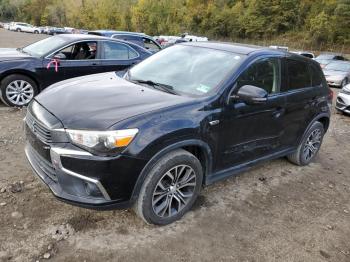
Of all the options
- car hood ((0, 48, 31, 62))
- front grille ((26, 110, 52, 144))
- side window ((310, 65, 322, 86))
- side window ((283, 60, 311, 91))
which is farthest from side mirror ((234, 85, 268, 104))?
car hood ((0, 48, 31, 62))

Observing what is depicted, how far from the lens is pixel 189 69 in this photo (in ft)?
13.2

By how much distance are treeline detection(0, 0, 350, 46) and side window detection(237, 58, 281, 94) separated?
6054 centimetres

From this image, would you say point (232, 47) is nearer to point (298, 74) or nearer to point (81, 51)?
point (298, 74)

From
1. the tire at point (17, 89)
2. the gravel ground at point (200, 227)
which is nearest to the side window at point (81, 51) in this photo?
the tire at point (17, 89)

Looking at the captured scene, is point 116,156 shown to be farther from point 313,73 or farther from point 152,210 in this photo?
point 313,73

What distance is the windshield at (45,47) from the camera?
7.05m

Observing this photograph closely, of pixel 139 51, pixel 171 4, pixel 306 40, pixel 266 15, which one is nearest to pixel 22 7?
pixel 171 4

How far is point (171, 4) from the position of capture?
79.8 metres

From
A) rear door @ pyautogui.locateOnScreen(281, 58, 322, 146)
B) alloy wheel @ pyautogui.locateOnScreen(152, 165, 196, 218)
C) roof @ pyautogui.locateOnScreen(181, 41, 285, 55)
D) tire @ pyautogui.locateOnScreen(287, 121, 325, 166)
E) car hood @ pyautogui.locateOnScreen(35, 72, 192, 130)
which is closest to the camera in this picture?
car hood @ pyautogui.locateOnScreen(35, 72, 192, 130)

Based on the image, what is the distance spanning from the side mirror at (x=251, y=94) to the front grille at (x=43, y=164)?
1.98 meters

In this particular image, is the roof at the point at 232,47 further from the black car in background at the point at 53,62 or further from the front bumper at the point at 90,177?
the black car in background at the point at 53,62

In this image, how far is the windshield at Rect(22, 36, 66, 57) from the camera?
7.05m

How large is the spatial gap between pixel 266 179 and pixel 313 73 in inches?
66.0

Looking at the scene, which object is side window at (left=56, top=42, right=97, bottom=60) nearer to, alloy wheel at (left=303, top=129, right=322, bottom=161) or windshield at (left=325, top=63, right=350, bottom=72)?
alloy wheel at (left=303, top=129, right=322, bottom=161)
